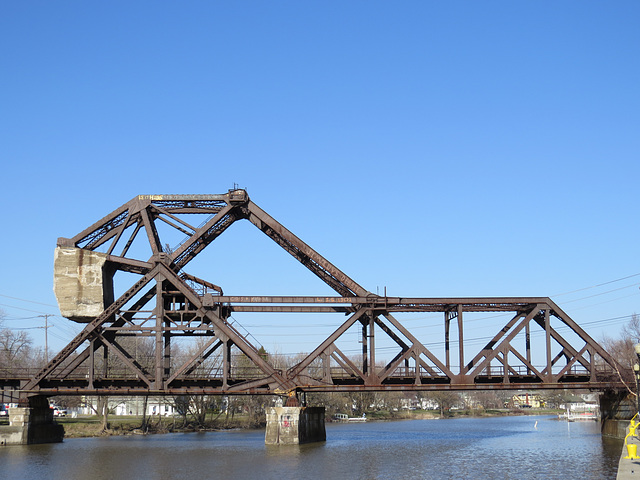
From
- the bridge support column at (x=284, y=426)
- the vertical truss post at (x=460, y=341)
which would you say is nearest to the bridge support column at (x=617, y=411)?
the vertical truss post at (x=460, y=341)

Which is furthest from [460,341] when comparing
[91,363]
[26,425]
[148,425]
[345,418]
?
[345,418]

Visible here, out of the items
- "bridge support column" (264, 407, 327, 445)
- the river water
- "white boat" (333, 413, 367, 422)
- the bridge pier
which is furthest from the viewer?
"white boat" (333, 413, 367, 422)

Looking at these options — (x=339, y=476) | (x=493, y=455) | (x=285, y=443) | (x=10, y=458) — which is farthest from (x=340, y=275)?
(x=10, y=458)

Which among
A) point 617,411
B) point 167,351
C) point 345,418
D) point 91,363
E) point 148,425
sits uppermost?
point 167,351

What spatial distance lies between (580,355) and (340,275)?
1896 cm

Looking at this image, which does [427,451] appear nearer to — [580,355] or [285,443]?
[285,443]

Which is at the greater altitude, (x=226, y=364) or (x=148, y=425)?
(x=226, y=364)

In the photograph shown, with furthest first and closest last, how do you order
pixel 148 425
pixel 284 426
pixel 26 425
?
pixel 148 425 → pixel 26 425 → pixel 284 426

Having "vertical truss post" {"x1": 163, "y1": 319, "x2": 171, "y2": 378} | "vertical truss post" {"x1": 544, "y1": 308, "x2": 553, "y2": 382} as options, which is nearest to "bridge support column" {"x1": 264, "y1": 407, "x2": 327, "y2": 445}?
"vertical truss post" {"x1": 163, "y1": 319, "x2": 171, "y2": 378}

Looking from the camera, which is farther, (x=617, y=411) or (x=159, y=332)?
(x=617, y=411)

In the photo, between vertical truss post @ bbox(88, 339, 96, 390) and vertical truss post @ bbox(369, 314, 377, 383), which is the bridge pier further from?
vertical truss post @ bbox(369, 314, 377, 383)

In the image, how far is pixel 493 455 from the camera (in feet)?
156

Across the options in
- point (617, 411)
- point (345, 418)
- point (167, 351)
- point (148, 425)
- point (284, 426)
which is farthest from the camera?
point (345, 418)

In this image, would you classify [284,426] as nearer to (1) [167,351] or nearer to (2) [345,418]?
(1) [167,351]
